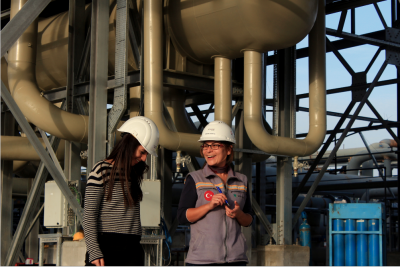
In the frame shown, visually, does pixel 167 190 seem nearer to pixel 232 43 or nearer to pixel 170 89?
pixel 170 89

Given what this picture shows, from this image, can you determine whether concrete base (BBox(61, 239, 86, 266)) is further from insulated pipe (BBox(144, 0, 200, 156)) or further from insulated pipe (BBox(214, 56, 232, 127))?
insulated pipe (BBox(214, 56, 232, 127))

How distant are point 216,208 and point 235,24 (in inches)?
210

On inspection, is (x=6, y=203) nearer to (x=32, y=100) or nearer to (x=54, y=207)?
(x=54, y=207)

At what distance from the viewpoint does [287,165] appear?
33.9 feet

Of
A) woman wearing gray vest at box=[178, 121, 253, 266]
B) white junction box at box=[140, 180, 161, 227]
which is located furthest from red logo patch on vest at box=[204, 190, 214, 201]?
Answer: white junction box at box=[140, 180, 161, 227]

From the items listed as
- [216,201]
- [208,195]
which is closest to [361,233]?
[208,195]

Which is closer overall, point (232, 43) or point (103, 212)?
point (103, 212)

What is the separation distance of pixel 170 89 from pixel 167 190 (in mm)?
2024

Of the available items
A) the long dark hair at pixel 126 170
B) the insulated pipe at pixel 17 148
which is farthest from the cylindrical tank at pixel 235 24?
the long dark hair at pixel 126 170

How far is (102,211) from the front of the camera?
328 cm

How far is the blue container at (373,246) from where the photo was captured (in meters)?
7.39

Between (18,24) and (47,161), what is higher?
(18,24)

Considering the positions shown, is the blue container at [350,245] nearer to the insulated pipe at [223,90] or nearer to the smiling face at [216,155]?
the insulated pipe at [223,90]

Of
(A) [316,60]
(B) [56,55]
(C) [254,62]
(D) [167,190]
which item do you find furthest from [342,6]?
(B) [56,55]
